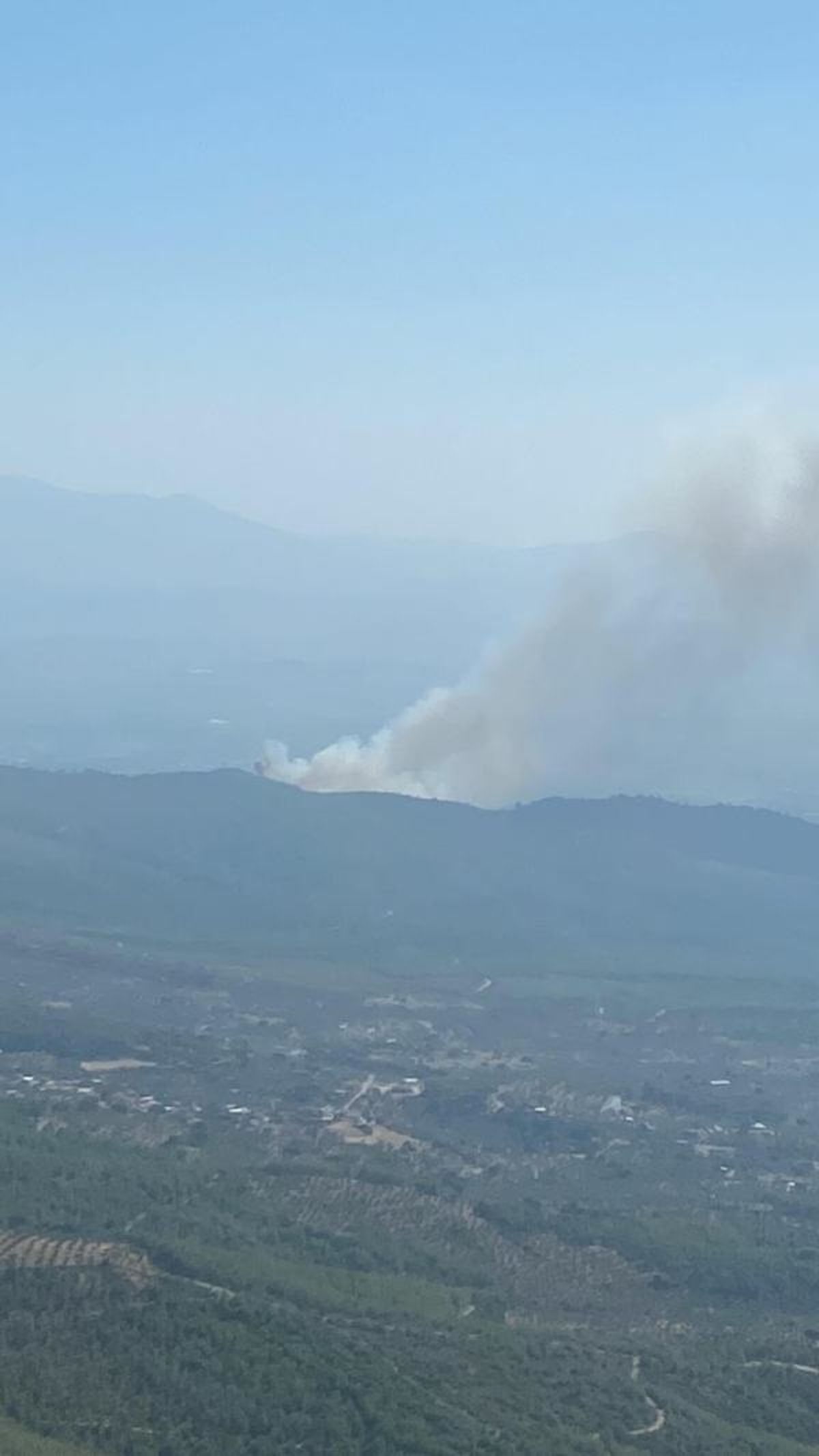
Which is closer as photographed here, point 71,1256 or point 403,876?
point 71,1256

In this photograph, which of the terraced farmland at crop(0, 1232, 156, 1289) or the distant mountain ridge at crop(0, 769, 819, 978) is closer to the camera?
the terraced farmland at crop(0, 1232, 156, 1289)

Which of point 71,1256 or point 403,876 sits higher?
point 403,876

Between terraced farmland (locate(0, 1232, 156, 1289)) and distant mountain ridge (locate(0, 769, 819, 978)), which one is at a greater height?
distant mountain ridge (locate(0, 769, 819, 978))

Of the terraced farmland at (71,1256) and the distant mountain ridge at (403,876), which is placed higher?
the distant mountain ridge at (403,876)

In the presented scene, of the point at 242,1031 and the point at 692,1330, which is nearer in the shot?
the point at 692,1330

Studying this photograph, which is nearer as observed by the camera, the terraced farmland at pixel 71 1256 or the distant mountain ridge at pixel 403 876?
the terraced farmland at pixel 71 1256

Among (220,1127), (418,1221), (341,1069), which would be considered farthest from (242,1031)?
(418,1221)

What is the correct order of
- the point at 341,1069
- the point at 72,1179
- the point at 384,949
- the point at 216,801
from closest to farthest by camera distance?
the point at 72,1179 → the point at 341,1069 → the point at 384,949 → the point at 216,801

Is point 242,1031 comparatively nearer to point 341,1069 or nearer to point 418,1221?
point 341,1069
